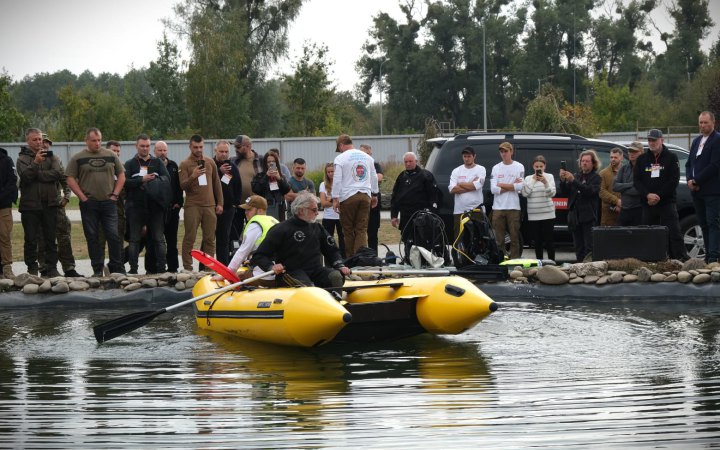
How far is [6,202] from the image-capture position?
14828mm

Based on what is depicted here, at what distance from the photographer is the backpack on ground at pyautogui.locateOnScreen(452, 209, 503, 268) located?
14.7 m

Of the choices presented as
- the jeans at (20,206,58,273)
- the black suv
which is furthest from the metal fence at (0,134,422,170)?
the jeans at (20,206,58,273)

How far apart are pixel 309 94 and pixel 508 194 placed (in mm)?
42685

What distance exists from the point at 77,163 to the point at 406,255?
4.76 metres

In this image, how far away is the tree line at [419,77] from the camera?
56031mm

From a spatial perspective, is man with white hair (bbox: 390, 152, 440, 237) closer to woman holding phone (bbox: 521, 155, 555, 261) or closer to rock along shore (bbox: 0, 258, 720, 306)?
woman holding phone (bbox: 521, 155, 555, 261)

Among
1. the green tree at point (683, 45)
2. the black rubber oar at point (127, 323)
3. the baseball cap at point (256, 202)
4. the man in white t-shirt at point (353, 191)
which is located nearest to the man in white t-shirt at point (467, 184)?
the man in white t-shirt at point (353, 191)

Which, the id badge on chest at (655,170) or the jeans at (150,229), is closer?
the id badge on chest at (655,170)

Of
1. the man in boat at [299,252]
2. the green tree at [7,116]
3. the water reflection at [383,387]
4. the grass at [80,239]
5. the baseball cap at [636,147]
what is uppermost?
the green tree at [7,116]

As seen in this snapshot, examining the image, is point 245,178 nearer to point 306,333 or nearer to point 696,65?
point 306,333

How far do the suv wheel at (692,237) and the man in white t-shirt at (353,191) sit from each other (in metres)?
4.72

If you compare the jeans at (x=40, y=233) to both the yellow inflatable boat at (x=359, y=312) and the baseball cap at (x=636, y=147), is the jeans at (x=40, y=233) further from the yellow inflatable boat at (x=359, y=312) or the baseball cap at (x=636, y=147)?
the baseball cap at (x=636, y=147)

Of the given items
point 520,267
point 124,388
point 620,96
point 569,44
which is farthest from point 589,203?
point 569,44

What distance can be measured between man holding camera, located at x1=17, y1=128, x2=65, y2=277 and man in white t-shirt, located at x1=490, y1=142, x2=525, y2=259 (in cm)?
618
